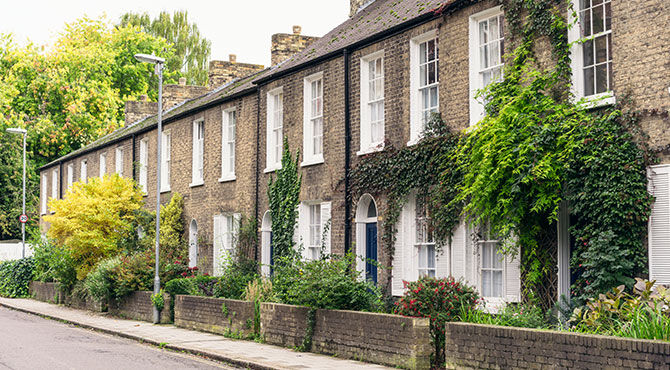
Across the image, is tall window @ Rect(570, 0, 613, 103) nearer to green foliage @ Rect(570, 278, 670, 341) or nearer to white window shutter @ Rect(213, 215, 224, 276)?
green foliage @ Rect(570, 278, 670, 341)

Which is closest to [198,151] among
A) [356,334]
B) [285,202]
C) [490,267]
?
[285,202]

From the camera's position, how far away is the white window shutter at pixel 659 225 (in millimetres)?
11508

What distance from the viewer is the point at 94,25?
193 ft

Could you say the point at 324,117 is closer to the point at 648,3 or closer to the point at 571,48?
the point at 571,48

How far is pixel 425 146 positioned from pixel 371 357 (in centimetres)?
474

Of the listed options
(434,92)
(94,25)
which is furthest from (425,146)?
(94,25)

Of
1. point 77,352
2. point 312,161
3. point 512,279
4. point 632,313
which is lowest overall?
point 77,352

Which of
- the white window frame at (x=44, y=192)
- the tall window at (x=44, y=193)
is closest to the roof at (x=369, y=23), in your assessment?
the white window frame at (x=44, y=192)

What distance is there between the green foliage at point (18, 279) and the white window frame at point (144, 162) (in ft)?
24.8

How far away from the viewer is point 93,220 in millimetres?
28094

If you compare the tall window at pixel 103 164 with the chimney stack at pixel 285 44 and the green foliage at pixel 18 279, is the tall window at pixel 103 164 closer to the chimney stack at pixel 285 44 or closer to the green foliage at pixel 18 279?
the green foliage at pixel 18 279

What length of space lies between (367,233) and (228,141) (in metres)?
8.66

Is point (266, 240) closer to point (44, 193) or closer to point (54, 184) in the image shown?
point (54, 184)

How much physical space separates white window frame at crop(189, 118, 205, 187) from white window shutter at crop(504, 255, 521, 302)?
15.4m
